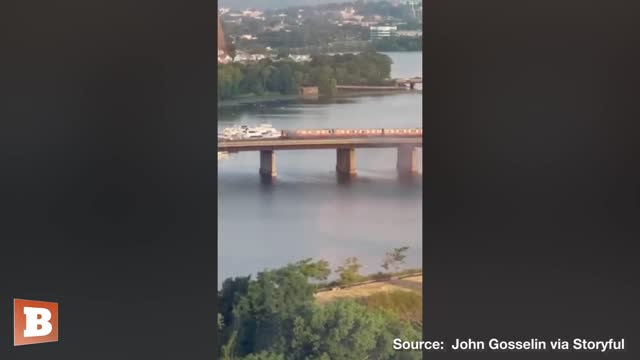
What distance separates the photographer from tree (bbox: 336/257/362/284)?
3650mm

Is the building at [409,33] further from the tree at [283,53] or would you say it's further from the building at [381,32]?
the tree at [283,53]

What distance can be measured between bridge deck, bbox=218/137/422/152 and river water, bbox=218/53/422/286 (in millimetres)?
26

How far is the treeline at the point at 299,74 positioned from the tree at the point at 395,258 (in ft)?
2.34

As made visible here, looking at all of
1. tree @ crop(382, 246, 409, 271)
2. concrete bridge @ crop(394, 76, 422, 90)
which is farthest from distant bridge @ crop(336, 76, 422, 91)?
tree @ crop(382, 246, 409, 271)

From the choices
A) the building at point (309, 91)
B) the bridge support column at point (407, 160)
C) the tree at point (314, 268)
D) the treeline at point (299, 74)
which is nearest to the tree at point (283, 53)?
the treeline at point (299, 74)

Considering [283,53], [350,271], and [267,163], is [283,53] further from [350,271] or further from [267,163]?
[350,271]

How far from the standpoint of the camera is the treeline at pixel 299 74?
3.65 m
